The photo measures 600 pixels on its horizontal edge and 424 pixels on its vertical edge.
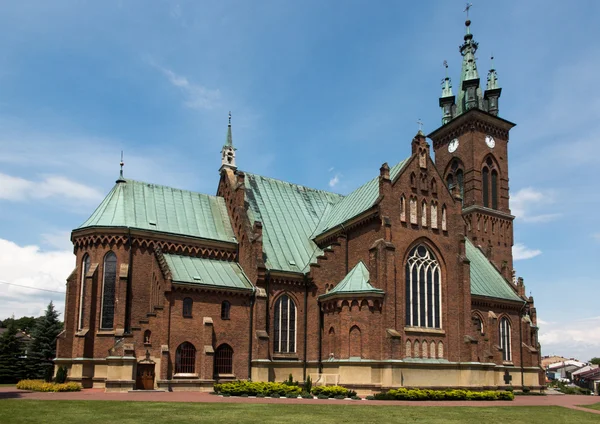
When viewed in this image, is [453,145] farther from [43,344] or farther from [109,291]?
[43,344]

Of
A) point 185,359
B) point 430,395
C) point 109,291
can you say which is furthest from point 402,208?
→ point 109,291

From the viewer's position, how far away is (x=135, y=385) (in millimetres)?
38906

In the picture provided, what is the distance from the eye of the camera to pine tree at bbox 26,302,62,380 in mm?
63562

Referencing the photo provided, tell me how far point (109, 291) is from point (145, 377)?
25.2ft

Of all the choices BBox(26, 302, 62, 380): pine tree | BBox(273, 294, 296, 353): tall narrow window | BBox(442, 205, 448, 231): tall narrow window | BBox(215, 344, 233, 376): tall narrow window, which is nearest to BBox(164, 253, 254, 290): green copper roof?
BBox(273, 294, 296, 353): tall narrow window

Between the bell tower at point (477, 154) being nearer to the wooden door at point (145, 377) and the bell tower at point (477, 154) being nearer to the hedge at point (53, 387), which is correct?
the wooden door at point (145, 377)

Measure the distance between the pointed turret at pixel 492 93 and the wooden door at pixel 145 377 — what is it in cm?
5145

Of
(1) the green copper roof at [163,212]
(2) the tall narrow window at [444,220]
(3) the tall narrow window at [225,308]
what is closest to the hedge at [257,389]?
(3) the tall narrow window at [225,308]

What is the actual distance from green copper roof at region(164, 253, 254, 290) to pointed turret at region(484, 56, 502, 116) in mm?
40994

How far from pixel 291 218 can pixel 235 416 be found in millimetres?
30405

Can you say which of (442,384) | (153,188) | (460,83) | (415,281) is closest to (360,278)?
(415,281)

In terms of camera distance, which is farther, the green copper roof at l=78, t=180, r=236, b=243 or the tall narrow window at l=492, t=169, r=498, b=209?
the tall narrow window at l=492, t=169, r=498, b=209

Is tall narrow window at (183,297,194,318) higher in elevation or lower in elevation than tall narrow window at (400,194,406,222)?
lower

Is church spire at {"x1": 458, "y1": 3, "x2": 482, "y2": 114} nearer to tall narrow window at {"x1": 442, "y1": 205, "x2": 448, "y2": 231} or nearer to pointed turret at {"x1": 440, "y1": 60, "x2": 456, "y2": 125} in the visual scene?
pointed turret at {"x1": 440, "y1": 60, "x2": 456, "y2": 125}
